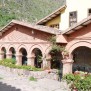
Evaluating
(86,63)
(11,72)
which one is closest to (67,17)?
(86,63)

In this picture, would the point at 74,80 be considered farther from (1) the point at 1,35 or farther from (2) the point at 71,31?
(1) the point at 1,35

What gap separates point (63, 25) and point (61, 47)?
15.9 ft

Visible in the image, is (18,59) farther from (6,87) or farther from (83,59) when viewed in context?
(6,87)

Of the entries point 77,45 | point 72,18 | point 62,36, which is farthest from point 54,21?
point 77,45

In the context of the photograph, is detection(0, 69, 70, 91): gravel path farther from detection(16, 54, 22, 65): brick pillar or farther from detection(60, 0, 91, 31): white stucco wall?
detection(60, 0, 91, 31): white stucco wall

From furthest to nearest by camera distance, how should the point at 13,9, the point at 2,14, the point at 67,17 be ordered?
the point at 13,9 < the point at 2,14 < the point at 67,17

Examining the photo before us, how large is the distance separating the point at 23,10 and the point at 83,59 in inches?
1642

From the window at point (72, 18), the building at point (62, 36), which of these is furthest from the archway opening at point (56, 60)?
the window at point (72, 18)

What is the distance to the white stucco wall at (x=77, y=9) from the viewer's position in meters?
19.2

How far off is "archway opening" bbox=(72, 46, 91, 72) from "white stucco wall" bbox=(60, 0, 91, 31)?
2.58 metres

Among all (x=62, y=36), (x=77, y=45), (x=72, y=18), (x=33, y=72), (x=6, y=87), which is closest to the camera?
(x=6, y=87)

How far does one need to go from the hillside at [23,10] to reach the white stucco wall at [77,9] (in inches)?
1075

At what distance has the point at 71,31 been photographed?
1609 centimetres

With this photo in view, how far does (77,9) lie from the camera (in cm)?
1978
